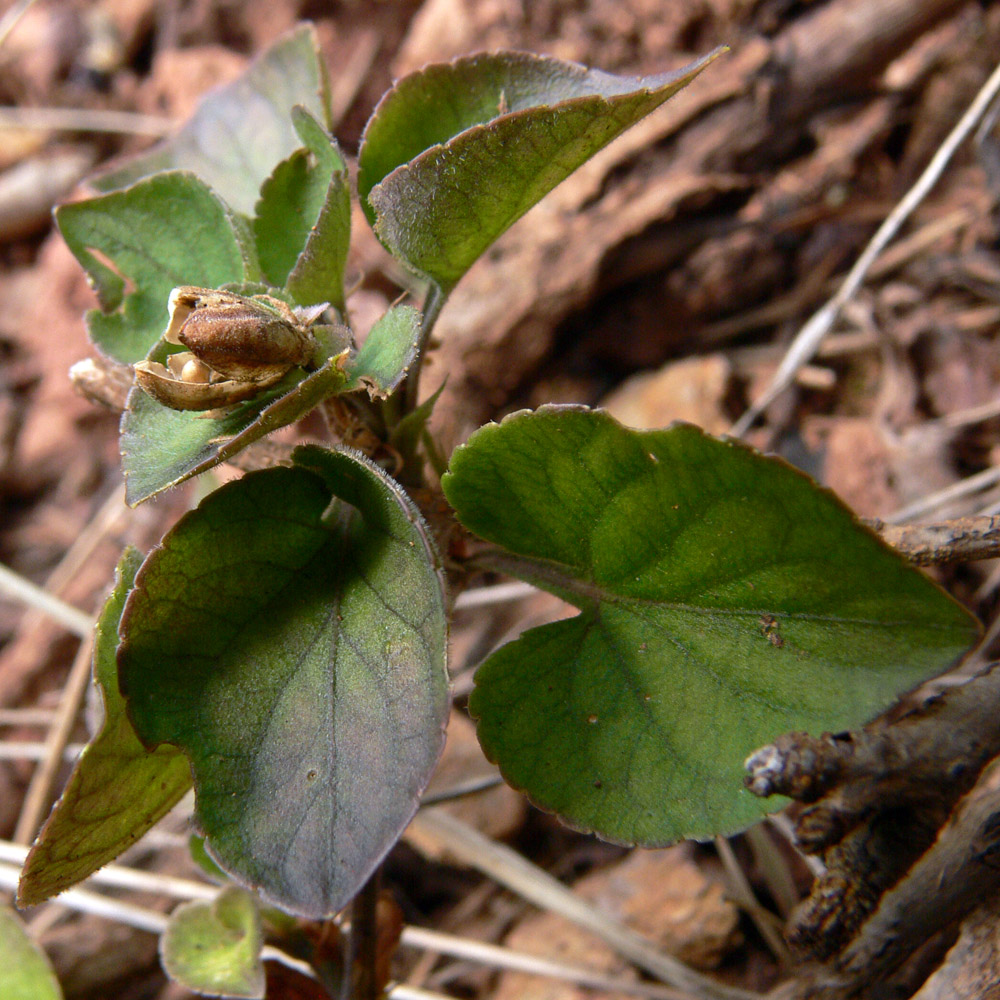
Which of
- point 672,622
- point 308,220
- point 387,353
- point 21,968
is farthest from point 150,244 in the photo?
point 21,968

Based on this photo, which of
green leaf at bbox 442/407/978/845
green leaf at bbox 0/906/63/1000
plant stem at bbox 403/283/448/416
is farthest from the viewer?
green leaf at bbox 0/906/63/1000

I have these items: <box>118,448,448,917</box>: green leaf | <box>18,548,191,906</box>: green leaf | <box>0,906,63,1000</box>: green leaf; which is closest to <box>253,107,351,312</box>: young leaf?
<box>118,448,448,917</box>: green leaf

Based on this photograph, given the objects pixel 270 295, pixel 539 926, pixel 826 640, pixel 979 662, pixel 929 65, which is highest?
pixel 270 295

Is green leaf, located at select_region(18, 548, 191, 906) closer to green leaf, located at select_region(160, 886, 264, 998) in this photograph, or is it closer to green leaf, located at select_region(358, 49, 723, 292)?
green leaf, located at select_region(160, 886, 264, 998)

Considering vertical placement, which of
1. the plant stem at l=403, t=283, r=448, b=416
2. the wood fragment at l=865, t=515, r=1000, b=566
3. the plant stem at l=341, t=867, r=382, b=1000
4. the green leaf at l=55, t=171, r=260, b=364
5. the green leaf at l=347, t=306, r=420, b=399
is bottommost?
the plant stem at l=341, t=867, r=382, b=1000

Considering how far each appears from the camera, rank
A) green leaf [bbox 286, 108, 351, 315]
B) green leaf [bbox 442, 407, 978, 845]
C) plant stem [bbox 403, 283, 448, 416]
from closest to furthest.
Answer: green leaf [bbox 442, 407, 978, 845], green leaf [bbox 286, 108, 351, 315], plant stem [bbox 403, 283, 448, 416]

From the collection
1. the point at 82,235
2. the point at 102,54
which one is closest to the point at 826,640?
the point at 82,235

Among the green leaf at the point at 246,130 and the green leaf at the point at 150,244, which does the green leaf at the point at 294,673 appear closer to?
the green leaf at the point at 150,244

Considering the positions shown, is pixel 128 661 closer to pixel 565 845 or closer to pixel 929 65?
pixel 565 845
